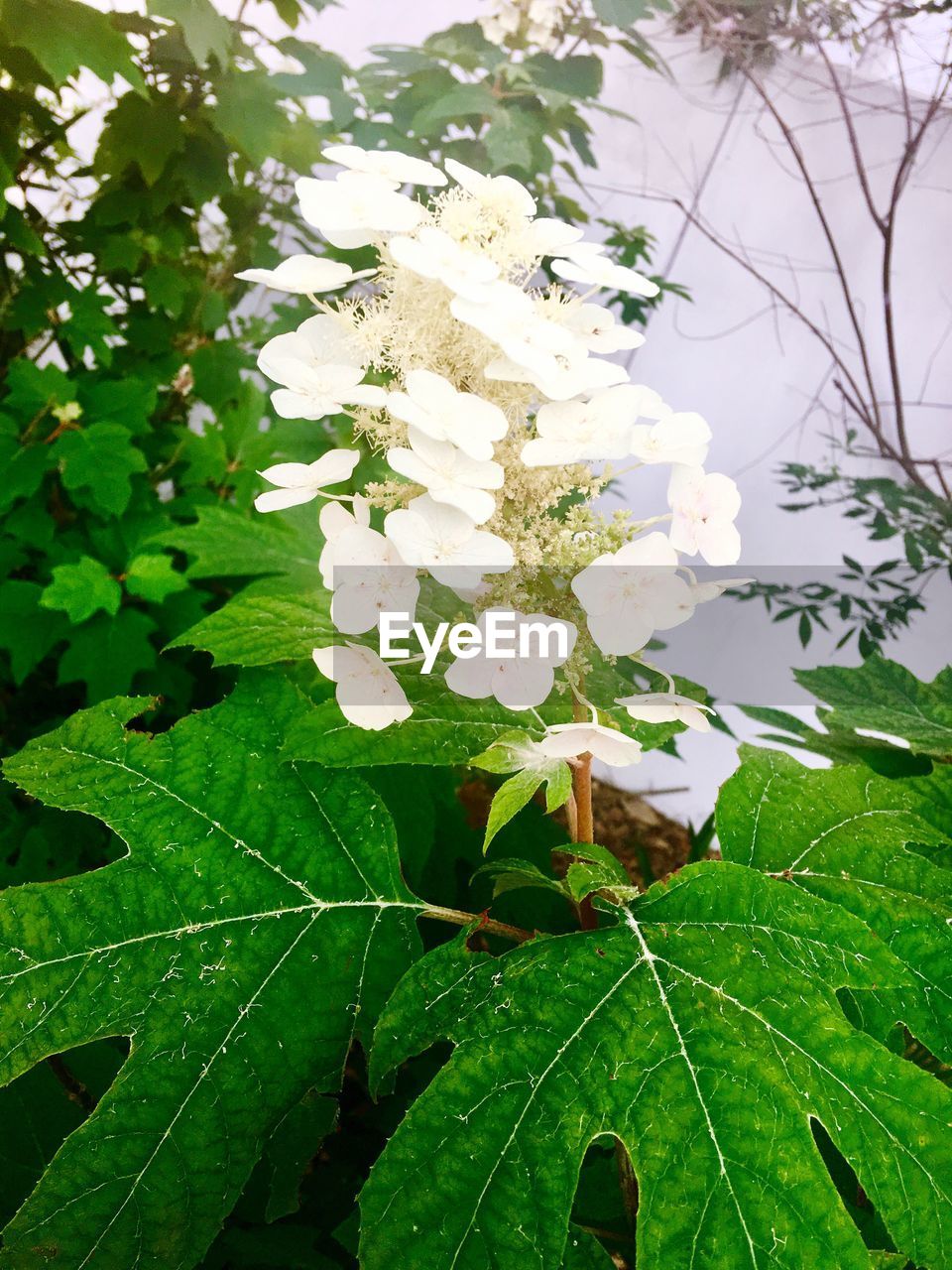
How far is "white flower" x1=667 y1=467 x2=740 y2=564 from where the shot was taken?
1.25 ft

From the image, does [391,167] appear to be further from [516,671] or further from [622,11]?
[622,11]

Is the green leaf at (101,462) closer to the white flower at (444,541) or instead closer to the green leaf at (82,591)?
the green leaf at (82,591)

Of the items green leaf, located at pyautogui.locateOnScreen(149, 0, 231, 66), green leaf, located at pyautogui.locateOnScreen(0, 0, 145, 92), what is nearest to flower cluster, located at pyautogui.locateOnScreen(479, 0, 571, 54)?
green leaf, located at pyautogui.locateOnScreen(149, 0, 231, 66)

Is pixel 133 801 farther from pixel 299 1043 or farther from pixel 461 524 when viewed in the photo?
pixel 461 524

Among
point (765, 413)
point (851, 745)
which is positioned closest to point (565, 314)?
point (851, 745)

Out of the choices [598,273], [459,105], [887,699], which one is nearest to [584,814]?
[598,273]

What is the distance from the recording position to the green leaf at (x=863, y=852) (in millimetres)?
428

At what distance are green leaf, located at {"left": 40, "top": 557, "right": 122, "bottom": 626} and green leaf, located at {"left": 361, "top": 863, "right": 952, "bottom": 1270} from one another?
68 cm

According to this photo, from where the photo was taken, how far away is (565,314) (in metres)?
0.42

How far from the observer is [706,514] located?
15.2 inches

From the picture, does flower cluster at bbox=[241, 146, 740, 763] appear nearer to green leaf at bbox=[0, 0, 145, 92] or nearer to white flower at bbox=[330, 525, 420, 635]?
white flower at bbox=[330, 525, 420, 635]

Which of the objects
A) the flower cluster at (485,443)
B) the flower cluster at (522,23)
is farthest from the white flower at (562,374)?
the flower cluster at (522,23)

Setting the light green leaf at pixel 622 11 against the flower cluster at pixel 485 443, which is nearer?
the flower cluster at pixel 485 443

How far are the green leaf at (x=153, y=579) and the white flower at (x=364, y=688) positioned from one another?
0.59 meters
